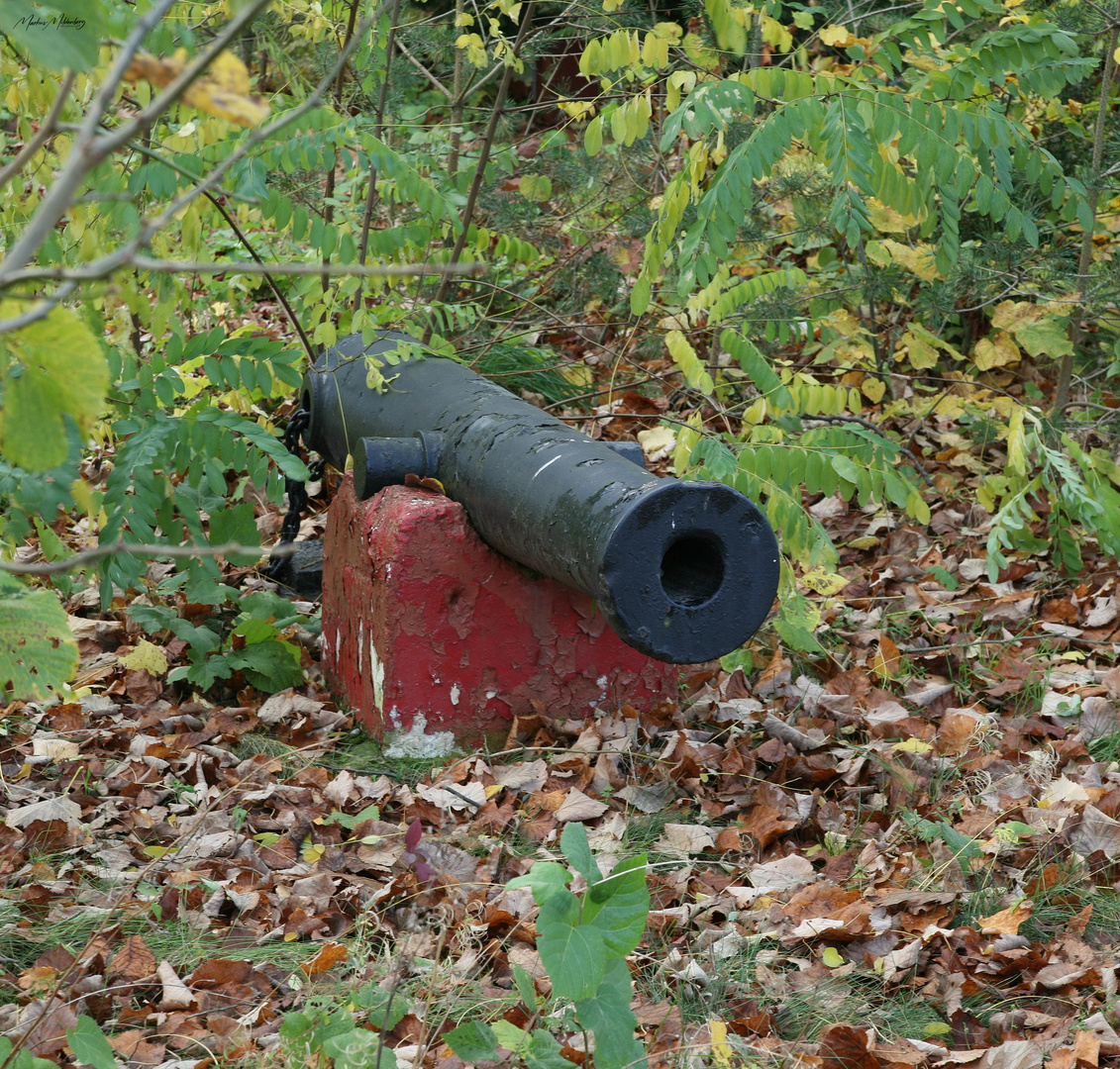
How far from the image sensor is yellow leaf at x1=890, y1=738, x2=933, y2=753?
3.55 metres

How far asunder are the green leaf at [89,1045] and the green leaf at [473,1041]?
0.55m

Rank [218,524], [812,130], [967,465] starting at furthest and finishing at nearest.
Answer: [967,465] < [218,524] < [812,130]

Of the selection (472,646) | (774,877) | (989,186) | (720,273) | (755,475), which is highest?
(989,186)

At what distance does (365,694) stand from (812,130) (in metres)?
2.22

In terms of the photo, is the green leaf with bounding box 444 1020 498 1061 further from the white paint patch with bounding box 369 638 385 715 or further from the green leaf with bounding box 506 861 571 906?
the white paint patch with bounding box 369 638 385 715

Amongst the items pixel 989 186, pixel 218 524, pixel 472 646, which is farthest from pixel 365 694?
pixel 989 186

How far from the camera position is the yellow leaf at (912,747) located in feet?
11.6

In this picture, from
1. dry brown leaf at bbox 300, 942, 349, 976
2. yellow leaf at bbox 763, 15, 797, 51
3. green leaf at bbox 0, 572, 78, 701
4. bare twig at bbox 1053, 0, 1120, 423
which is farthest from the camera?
bare twig at bbox 1053, 0, 1120, 423

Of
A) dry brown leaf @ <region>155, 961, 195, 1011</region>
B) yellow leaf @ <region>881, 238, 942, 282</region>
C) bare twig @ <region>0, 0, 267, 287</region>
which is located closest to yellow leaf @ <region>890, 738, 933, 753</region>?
dry brown leaf @ <region>155, 961, 195, 1011</region>

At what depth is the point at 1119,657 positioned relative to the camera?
13.9ft

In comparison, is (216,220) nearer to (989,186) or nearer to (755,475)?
(755,475)

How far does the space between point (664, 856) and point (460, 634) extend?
0.98 meters

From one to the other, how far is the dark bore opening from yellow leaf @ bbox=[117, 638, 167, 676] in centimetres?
221

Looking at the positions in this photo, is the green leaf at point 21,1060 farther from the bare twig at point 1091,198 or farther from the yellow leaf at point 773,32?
the bare twig at point 1091,198
